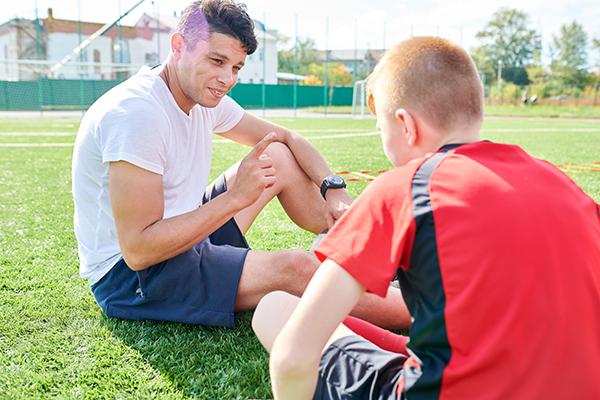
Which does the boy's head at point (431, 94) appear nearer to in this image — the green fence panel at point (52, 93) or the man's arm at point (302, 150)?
the man's arm at point (302, 150)

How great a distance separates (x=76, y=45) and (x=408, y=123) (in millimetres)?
31082

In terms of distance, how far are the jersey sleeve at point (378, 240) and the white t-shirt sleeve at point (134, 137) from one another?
1218mm

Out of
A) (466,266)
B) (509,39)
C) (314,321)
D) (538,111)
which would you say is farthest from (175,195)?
(509,39)

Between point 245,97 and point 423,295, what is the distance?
3345 centimetres

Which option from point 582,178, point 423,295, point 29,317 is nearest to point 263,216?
point 29,317

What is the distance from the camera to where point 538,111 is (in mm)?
36031

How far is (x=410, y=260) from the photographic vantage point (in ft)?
4.10

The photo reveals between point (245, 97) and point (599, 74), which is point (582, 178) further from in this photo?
point (599, 74)

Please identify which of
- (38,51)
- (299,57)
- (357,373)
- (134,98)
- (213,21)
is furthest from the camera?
(299,57)

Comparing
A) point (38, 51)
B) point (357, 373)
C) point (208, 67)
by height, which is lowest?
point (357, 373)

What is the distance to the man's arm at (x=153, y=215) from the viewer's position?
226cm

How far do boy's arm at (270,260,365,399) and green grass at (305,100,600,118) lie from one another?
113 ft

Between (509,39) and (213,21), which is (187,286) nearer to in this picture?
(213,21)

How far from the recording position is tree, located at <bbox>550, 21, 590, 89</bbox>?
51.3 meters
